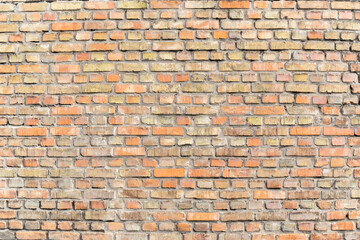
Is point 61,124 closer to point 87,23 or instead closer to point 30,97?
point 30,97

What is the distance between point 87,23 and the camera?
2.39 metres

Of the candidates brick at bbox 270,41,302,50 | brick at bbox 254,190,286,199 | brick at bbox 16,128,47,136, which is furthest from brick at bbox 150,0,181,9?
brick at bbox 254,190,286,199

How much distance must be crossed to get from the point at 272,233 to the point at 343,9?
1728mm

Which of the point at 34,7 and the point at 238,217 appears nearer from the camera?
the point at 238,217

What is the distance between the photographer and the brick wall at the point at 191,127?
2.33m

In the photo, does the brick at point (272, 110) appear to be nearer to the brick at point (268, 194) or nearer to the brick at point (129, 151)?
the brick at point (268, 194)

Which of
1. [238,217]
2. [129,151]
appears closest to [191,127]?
[129,151]

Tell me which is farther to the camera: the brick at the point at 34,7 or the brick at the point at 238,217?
the brick at the point at 34,7

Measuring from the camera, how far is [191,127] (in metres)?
2.34

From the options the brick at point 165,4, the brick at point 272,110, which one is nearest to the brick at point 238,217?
the brick at point 272,110

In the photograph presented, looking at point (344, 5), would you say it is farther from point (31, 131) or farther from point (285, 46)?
point (31, 131)

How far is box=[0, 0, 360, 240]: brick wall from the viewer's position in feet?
7.63

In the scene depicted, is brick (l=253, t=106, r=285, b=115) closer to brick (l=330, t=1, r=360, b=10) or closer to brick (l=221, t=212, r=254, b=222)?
brick (l=221, t=212, r=254, b=222)

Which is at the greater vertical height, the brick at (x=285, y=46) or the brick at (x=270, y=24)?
the brick at (x=270, y=24)
